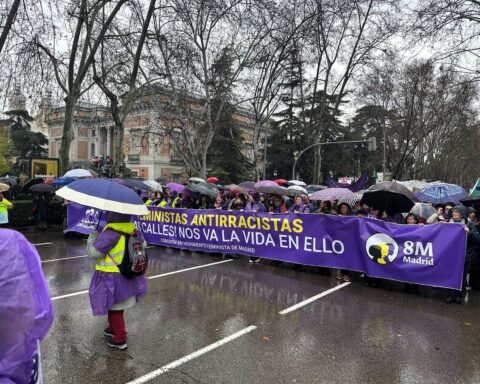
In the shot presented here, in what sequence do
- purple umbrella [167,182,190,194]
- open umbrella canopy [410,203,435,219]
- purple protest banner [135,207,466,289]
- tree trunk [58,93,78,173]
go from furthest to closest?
tree trunk [58,93,78,173]
purple umbrella [167,182,190,194]
open umbrella canopy [410,203,435,219]
purple protest banner [135,207,466,289]

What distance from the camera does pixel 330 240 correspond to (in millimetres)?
8078

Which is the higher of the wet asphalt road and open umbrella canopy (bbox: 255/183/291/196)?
open umbrella canopy (bbox: 255/183/291/196)

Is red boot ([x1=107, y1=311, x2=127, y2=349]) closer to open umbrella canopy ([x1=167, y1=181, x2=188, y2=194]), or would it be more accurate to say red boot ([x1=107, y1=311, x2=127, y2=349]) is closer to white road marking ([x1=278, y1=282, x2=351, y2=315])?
white road marking ([x1=278, y1=282, x2=351, y2=315])

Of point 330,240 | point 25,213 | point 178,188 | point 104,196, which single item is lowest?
point 25,213

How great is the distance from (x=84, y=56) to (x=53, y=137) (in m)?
69.1

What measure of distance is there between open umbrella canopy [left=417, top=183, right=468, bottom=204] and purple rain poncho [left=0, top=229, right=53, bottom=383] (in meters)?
11.5

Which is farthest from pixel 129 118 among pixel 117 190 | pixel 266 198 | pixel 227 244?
pixel 117 190

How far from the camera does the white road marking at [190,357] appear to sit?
3.83m

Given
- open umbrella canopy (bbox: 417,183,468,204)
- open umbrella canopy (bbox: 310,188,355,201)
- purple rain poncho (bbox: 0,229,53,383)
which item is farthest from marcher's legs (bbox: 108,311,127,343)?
open umbrella canopy (bbox: 417,183,468,204)

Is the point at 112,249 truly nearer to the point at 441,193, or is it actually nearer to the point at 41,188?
the point at 441,193

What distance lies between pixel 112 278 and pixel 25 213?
12748mm

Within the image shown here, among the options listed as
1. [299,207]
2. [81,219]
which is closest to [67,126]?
[81,219]

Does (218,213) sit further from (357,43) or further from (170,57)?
(357,43)

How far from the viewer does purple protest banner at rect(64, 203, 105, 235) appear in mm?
12211
